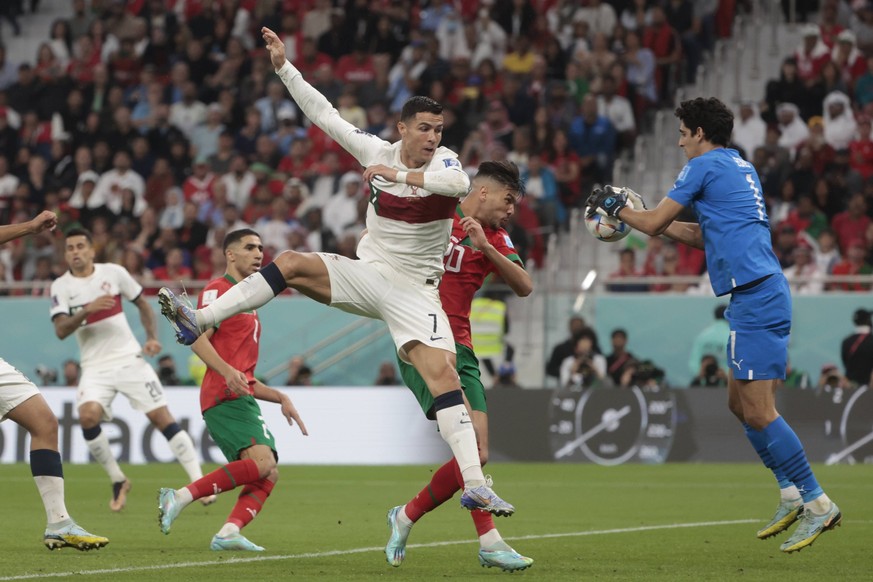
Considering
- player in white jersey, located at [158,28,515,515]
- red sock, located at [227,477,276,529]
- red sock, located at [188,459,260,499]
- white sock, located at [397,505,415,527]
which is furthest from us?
red sock, located at [227,477,276,529]

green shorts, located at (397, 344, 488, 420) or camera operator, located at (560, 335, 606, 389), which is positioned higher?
green shorts, located at (397, 344, 488, 420)

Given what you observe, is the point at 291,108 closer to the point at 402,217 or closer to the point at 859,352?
the point at 859,352

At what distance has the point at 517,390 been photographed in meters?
19.3

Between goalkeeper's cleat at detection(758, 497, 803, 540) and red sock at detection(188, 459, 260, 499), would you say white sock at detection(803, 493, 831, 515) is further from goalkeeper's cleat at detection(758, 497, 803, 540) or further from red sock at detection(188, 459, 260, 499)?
red sock at detection(188, 459, 260, 499)

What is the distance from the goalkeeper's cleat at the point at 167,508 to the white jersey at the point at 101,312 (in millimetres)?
5667

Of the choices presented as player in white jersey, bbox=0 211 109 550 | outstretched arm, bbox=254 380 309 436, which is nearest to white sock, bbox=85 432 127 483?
outstretched arm, bbox=254 380 309 436

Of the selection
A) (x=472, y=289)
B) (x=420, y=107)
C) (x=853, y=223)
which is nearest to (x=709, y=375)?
(x=853, y=223)

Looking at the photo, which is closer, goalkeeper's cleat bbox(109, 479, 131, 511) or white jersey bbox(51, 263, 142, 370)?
goalkeeper's cleat bbox(109, 479, 131, 511)

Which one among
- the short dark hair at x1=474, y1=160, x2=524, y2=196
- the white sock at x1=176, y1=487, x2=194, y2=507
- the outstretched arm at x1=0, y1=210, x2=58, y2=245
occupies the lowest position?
the white sock at x1=176, y1=487, x2=194, y2=507

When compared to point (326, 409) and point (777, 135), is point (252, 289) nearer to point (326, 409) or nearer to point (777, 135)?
point (326, 409)

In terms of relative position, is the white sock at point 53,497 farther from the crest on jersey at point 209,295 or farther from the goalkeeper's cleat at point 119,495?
the goalkeeper's cleat at point 119,495

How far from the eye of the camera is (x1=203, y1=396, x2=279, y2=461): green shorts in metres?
9.64

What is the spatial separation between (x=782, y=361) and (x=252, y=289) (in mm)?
3174

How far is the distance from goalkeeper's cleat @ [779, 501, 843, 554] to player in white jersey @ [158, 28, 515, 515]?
1870mm
